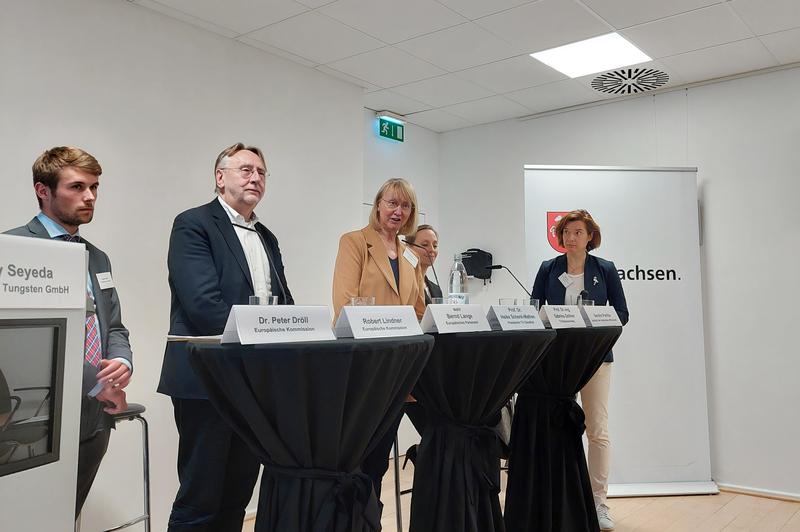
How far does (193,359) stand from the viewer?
122 cm

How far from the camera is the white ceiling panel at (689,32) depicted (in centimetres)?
362

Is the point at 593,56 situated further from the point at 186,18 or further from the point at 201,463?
the point at 201,463

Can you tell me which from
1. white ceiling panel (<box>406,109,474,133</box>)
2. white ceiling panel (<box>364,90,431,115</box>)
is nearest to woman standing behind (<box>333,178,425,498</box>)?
white ceiling panel (<box>364,90,431,115</box>)

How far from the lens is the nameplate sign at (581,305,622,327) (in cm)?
215

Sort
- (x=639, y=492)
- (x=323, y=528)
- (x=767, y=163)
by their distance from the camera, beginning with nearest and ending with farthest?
(x=323, y=528) → (x=639, y=492) → (x=767, y=163)

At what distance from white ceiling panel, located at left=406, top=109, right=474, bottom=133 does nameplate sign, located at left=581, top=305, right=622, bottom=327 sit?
3.49 m

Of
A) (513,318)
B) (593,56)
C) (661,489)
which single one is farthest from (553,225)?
(513,318)

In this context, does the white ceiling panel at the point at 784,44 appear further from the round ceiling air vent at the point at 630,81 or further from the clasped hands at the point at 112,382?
the clasped hands at the point at 112,382

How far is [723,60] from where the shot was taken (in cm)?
427

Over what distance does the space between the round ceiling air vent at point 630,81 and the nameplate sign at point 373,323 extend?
146 inches

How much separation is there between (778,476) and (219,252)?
3.98 m

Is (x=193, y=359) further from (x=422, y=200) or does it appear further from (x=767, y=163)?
(x=422, y=200)

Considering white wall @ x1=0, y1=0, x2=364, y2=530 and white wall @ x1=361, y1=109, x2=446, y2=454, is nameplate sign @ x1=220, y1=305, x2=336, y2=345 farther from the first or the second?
white wall @ x1=361, y1=109, x2=446, y2=454

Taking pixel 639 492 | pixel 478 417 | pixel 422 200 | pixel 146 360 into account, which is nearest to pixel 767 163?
pixel 639 492
